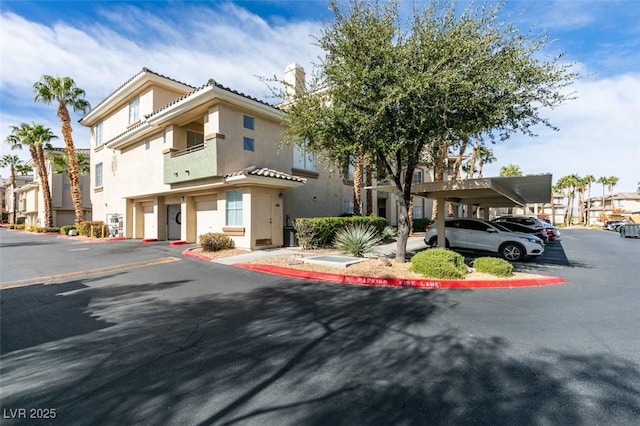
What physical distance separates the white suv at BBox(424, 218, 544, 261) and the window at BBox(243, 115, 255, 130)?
1079 cm

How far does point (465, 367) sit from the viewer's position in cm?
375

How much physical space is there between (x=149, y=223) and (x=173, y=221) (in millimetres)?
2252

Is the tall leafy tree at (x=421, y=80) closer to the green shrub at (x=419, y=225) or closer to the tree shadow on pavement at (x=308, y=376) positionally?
the tree shadow on pavement at (x=308, y=376)

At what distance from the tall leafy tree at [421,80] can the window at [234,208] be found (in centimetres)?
672

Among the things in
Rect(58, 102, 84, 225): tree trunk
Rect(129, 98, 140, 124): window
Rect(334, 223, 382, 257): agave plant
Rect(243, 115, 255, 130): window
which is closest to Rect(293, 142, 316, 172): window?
Rect(243, 115, 255, 130): window

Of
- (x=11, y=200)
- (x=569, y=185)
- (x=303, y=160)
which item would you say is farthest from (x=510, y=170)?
(x=11, y=200)

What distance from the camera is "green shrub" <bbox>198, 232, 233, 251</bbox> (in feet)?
44.3

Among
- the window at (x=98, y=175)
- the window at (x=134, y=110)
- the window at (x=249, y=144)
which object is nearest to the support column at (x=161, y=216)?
the window at (x=134, y=110)

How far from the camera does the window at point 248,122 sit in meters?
15.3

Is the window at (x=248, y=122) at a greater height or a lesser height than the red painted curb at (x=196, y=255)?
greater

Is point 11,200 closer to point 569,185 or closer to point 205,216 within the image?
Answer: point 205,216

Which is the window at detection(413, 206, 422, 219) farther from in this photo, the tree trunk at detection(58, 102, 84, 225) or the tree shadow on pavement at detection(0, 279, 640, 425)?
the tree trunk at detection(58, 102, 84, 225)

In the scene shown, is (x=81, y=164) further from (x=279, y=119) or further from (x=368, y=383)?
(x=368, y=383)

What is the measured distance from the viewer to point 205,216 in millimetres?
16797
